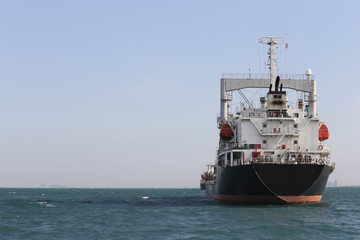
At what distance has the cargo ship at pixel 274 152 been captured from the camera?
47281mm

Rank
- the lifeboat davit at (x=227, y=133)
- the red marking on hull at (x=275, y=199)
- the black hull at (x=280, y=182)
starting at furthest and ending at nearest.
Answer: the lifeboat davit at (x=227, y=133) < the red marking on hull at (x=275, y=199) < the black hull at (x=280, y=182)

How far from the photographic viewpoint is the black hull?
46.9 m

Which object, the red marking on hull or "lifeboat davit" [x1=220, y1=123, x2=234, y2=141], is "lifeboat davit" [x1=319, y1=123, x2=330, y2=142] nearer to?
the red marking on hull

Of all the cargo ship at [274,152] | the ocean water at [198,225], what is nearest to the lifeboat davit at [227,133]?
the cargo ship at [274,152]

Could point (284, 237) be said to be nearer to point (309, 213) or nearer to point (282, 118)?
point (309, 213)

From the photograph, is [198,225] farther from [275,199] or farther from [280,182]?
[275,199]

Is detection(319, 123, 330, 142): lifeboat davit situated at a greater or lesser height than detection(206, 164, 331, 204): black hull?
greater

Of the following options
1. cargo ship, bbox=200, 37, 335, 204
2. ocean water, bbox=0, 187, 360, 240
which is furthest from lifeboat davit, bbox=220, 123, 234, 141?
ocean water, bbox=0, 187, 360, 240

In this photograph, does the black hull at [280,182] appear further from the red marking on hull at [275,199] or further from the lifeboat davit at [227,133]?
the lifeboat davit at [227,133]

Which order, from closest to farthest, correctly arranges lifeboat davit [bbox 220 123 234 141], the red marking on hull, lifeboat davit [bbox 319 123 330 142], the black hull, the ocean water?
the ocean water
the black hull
the red marking on hull
lifeboat davit [bbox 319 123 330 142]
lifeboat davit [bbox 220 123 234 141]

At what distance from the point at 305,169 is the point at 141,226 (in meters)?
18.5

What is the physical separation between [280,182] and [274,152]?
7131 mm

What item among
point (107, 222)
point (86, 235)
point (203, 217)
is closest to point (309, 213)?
point (203, 217)

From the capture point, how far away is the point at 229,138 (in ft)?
193
